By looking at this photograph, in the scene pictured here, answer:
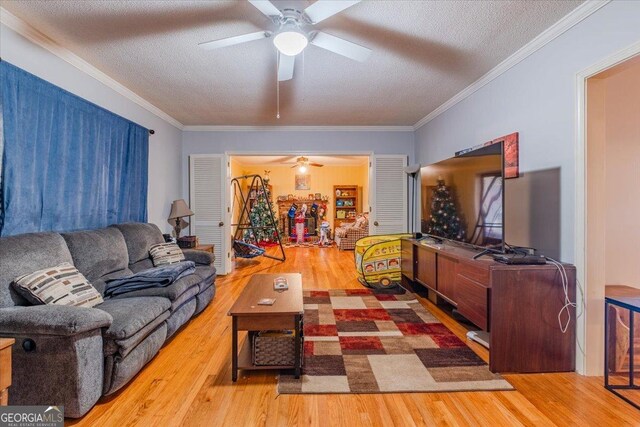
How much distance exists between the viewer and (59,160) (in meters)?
2.62

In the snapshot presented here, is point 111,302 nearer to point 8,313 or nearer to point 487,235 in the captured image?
point 8,313

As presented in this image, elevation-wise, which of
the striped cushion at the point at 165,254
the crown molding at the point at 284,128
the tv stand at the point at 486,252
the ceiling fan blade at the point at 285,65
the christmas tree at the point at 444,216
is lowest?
the striped cushion at the point at 165,254

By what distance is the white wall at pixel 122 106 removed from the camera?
2336 mm

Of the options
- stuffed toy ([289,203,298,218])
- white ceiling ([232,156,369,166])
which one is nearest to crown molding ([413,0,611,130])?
white ceiling ([232,156,369,166])

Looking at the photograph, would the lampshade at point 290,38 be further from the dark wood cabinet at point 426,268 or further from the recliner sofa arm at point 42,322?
the dark wood cabinet at point 426,268

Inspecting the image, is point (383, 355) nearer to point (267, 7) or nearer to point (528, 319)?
point (528, 319)

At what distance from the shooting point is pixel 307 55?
9.21ft

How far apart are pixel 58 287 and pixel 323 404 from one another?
1850mm

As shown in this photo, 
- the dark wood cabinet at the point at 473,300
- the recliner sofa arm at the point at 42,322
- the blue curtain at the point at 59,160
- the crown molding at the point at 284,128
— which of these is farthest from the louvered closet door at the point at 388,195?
the recliner sofa arm at the point at 42,322

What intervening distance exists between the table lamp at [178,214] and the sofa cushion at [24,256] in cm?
224

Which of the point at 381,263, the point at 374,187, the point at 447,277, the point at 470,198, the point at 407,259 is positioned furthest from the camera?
the point at 374,187

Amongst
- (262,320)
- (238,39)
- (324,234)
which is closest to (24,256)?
(262,320)

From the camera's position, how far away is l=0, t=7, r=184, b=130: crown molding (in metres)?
2.23

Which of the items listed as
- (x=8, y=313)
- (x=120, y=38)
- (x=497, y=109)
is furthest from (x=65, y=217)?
(x=497, y=109)
